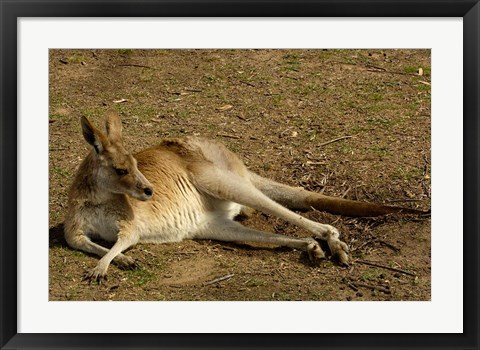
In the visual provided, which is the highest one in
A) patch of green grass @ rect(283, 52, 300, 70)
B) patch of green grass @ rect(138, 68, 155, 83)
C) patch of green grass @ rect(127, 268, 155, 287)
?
patch of green grass @ rect(283, 52, 300, 70)

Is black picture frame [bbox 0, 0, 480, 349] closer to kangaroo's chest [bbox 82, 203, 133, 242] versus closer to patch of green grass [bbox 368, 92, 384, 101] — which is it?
kangaroo's chest [bbox 82, 203, 133, 242]

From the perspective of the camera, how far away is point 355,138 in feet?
26.3

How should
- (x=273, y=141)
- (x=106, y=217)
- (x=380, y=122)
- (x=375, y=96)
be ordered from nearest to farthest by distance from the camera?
(x=106, y=217), (x=273, y=141), (x=380, y=122), (x=375, y=96)

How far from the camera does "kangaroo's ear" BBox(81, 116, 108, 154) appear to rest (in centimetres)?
604

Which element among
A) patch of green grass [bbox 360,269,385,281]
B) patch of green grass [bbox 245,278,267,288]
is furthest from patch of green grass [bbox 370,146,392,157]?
patch of green grass [bbox 245,278,267,288]

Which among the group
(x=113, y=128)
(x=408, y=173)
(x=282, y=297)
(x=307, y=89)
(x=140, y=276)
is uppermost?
(x=307, y=89)

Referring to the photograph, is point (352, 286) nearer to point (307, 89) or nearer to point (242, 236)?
point (242, 236)

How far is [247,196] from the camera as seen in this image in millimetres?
6660

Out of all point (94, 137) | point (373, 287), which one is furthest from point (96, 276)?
point (373, 287)

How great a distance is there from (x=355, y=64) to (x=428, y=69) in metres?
0.79

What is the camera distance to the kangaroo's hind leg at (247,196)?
6.37 metres
